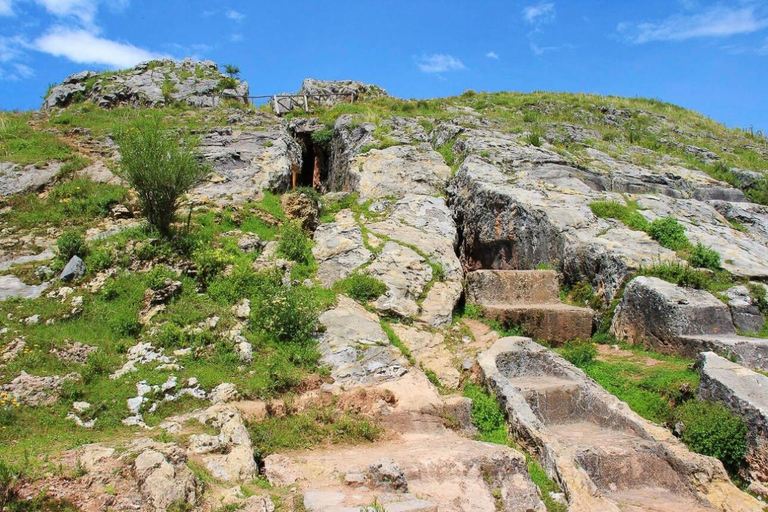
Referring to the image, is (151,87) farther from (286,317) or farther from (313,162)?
(286,317)

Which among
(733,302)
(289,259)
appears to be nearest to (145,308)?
(289,259)

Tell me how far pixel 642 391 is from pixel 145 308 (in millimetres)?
8836

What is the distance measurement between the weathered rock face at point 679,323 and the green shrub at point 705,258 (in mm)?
1176

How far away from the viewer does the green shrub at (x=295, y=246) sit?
11406mm

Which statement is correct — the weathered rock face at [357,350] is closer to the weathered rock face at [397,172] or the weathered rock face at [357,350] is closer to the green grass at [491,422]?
the green grass at [491,422]

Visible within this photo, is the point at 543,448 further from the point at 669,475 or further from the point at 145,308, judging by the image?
the point at 145,308

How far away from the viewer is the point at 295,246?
37.8 feet

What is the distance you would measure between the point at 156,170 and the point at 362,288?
5.04 meters

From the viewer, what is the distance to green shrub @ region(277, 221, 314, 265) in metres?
11.4

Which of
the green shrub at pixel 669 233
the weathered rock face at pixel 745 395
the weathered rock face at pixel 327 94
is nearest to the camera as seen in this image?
the weathered rock face at pixel 745 395

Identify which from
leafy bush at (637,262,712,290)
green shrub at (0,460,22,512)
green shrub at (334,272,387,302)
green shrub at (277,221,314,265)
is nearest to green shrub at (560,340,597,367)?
leafy bush at (637,262,712,290)

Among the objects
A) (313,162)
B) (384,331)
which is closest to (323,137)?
(313,162)

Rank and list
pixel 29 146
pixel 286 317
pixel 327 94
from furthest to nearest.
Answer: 1. pixel 327 94
2. pixel 29 146
3. pixel 286 317

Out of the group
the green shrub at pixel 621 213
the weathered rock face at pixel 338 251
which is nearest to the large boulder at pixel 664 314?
the green shrub at pixel 621 213
